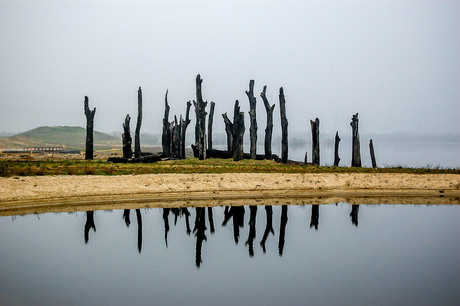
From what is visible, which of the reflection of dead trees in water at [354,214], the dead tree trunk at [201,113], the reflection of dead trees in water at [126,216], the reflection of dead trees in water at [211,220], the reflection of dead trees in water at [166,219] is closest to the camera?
the reflection of dead trees in water at [166,219]

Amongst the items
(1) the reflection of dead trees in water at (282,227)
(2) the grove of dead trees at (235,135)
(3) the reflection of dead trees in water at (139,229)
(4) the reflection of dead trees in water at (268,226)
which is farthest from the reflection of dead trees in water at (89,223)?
(2) the grove of dead trees at (235,135)

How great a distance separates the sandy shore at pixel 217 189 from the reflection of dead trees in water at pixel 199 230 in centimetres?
206

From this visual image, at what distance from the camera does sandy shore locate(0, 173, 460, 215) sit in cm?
2447

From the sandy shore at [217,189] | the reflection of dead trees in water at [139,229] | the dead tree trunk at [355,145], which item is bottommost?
the reflection of dead trees in water at [139,229]

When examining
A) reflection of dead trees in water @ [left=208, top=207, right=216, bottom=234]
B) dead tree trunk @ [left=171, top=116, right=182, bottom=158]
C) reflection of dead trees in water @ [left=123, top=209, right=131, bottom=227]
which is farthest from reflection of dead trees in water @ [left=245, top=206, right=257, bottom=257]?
dead tree trunk @ [left=171, top=116, right=182, bottom=158]

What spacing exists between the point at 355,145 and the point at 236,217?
20.6 m

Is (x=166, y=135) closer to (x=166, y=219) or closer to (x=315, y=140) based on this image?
(x=315, y=140)

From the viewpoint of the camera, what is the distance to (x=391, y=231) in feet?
64.4

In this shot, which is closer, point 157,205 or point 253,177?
point 157,205

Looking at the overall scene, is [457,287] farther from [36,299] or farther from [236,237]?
[36,299]

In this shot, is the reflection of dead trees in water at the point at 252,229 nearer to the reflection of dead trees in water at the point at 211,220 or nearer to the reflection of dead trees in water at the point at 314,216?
the reflection of dead trees in water at the point at 211,220

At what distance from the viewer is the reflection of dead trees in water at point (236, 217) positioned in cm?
1942

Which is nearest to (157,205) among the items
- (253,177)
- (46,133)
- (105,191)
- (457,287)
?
(105,191)

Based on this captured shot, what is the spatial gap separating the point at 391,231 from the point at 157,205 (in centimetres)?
1056
